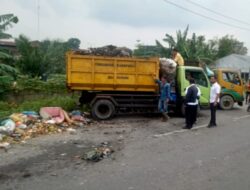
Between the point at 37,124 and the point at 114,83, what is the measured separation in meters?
3.44

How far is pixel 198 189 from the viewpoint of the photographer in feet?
19.4

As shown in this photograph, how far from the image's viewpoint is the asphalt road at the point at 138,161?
6.27m

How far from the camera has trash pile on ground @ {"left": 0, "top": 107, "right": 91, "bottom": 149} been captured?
10.3 m

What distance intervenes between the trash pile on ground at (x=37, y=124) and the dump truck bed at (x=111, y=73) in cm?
126

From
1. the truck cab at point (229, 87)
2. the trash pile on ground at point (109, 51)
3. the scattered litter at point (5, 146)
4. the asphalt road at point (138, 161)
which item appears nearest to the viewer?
the asphalt road at point (138, 161)

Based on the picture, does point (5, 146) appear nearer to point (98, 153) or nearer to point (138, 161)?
point (98, 153)

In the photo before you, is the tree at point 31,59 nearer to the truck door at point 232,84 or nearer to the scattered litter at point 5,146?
the truck door at point 232,84

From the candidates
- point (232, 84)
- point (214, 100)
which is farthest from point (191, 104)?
point (232, 84)

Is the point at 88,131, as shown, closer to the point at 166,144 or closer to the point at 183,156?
the point at 166,144

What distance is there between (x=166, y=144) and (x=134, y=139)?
45.0 inches

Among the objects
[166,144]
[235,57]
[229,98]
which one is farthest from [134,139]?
[235,57]

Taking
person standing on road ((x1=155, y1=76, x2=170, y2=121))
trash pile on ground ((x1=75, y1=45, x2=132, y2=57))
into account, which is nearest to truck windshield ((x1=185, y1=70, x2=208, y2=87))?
person standing on road ((x1=155, y1=76, x2=170, y2=121))

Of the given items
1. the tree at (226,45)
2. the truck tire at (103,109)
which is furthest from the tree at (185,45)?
the tree at (226,45)

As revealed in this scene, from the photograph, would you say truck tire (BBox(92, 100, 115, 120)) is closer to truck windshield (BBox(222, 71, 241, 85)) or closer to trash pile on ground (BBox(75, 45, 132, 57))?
trash pile on ground (BBox(75, 45, 132, 57))
